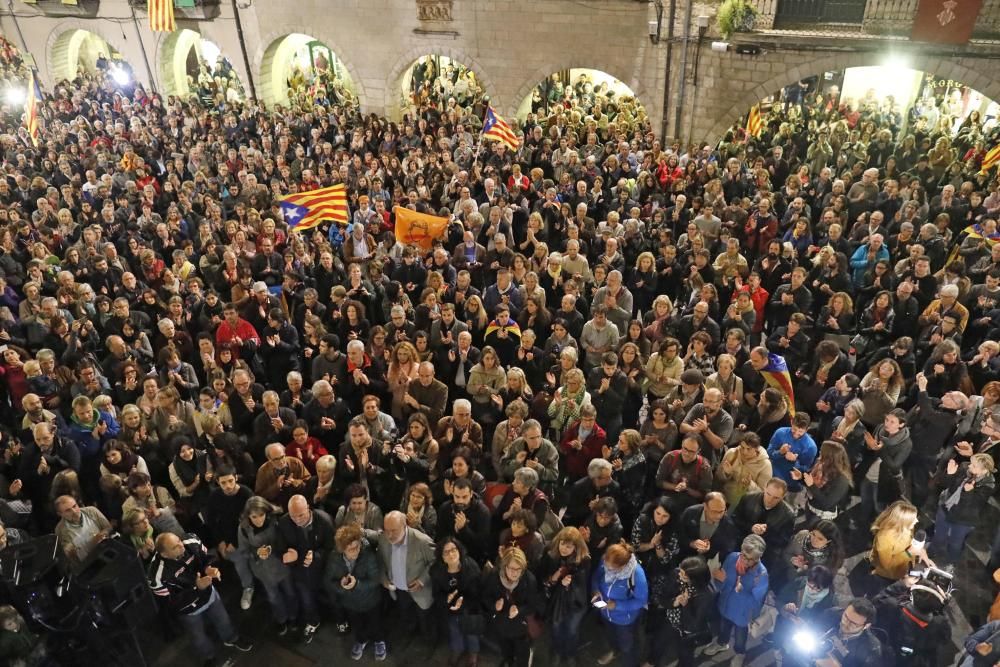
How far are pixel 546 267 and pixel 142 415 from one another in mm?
5148

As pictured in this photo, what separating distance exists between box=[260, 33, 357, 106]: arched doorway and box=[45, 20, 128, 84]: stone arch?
6.89m

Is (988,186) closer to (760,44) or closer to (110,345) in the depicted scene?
(760,44)

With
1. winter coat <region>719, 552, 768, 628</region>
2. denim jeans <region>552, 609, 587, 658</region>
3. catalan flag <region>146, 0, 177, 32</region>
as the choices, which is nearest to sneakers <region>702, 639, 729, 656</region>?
winter coat <region>719, 552, 768, 628</region>

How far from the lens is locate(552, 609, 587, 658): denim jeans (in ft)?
17.5

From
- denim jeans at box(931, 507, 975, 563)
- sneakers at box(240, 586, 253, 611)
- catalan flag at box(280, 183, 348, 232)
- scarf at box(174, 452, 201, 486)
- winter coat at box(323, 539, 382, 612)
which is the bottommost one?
sneakers at box(240, 586, 253, 611)

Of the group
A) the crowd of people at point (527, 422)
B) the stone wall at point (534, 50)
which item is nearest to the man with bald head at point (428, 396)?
the crowd of people at point (527, 422)

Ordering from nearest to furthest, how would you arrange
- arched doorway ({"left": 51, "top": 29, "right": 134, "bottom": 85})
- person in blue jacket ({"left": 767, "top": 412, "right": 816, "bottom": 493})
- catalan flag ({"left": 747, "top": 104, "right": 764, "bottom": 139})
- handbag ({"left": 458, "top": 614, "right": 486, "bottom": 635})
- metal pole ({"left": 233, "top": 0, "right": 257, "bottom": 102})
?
handbag ({"left": 458, "top": 614, "right": 486, "bottom": 635})
person in blue jacket ({"left": 767, "top": 412, "right": 816, "bottom": 493})
catalan flag ({"left": 747, "top": 104, "right": 764, "bottom": 139})
metal pole ({"left": 233, "top": 0, "right": 257, "bottom": 102})
arched doorway ({"left": 51, "top": 29, "right": 134, "bottom": 85})

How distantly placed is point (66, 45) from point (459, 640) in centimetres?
3204

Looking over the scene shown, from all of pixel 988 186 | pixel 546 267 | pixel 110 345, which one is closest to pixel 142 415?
pixel 110 345

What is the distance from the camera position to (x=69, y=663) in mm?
5465

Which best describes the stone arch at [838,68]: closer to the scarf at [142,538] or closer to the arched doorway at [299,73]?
the arched doorway at [299,73]

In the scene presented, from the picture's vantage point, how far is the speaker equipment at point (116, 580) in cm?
454

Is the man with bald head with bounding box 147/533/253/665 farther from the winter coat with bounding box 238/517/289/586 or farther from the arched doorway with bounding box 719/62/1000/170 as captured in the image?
the arched doorway with bounding box 719/62/1000/170

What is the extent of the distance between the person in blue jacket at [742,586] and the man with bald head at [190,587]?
13.2 ft
